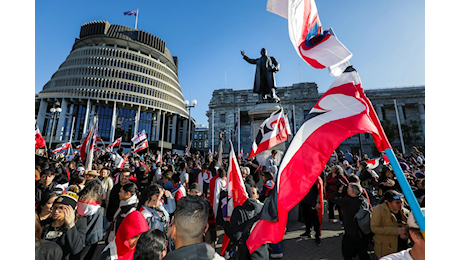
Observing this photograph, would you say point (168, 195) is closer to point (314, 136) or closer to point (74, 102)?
point (314, 136)

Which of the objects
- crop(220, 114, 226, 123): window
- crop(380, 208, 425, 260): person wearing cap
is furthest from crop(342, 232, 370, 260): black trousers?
crop(220, 114, 226, 123): window

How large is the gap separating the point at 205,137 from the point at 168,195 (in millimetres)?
78627

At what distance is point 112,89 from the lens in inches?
2053

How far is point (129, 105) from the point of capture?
5359cm

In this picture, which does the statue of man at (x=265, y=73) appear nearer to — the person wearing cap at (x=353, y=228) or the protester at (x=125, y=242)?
the person wearing cap at (x=353, y=228)

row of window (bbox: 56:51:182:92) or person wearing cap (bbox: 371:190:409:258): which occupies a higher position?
row of window (bbox: 56:51:182:92)

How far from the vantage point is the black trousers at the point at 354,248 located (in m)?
3.79

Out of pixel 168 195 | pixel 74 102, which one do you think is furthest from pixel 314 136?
pixel 74 102

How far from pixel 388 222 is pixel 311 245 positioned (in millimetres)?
2279

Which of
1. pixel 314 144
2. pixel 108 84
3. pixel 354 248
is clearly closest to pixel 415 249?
pixel 314 144

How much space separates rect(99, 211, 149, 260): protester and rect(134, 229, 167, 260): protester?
61 centimetres

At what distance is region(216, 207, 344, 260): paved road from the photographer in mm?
4699

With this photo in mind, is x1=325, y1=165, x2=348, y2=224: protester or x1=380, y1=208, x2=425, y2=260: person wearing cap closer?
x1=380, y1=208, x2=425, y2=260: person wearing cap

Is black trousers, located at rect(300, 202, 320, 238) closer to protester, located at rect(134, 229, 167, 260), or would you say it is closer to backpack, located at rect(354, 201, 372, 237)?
backpack, located at rect(354, 201, 372, 237)
